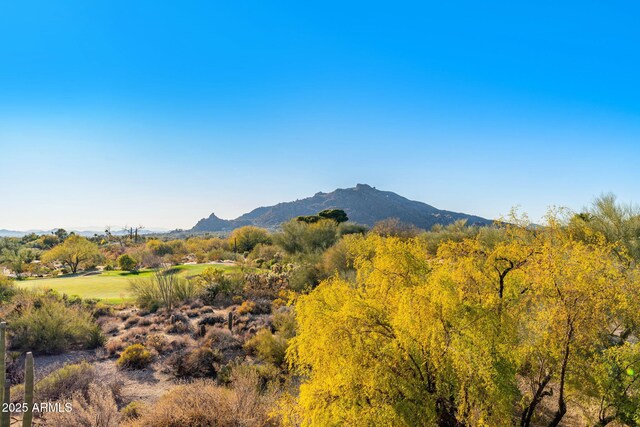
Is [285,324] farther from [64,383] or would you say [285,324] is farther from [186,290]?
[186,290]

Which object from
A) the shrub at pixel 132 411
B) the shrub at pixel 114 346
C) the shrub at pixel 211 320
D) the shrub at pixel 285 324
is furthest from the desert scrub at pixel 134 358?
the shrub at pixel 285 324

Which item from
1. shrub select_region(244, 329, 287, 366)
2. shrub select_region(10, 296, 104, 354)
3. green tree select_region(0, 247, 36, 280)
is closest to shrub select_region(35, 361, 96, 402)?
shrub select_region(10, 296, 104, 354)

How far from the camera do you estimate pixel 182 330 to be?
17.4 m

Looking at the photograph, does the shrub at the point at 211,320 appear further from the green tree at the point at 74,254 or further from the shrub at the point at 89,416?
the green tree at the point at 74,254

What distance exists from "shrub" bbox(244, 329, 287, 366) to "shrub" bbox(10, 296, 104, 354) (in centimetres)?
662

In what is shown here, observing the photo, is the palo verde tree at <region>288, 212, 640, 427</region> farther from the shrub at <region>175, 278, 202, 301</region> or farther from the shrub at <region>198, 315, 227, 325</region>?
the shrub at <region>175, 278, 202, 301</region>

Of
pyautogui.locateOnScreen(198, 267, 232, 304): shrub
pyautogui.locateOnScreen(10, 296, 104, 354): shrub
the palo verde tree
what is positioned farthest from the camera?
pyautogui.locateOnScreen(198, 267, 232, 304): shrub

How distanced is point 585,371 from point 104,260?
47.0m

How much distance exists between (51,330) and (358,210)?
126306 millimetres

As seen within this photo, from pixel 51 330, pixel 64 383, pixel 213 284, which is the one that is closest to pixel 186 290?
pixel 213 284

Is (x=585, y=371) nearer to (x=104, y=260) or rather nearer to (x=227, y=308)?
(x=227, y=308)

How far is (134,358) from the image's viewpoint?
13617 mm

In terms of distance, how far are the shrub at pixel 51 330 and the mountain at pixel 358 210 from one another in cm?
10606

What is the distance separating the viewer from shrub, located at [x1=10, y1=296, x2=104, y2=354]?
1444cm
